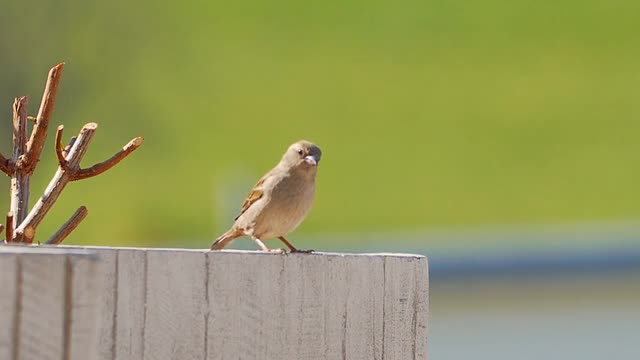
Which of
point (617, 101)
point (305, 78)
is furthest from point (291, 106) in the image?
point (617, 101)

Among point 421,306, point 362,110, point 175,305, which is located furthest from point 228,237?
point 362,110

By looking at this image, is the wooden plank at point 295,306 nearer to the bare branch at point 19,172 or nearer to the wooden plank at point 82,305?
the bare branch at point 19,172

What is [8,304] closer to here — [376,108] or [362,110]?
[362,110]

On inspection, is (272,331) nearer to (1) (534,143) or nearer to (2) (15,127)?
(2) (15,127)

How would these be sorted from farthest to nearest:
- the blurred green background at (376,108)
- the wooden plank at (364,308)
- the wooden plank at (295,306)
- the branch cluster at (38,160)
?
the blurred green background at (376,108)
the branch cluster at (38,160)
the wooden plank at (364,308)
the wooden plank at (295,306)

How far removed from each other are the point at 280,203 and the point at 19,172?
1.12 m

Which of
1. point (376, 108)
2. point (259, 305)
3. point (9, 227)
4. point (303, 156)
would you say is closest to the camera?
point (259, 305)

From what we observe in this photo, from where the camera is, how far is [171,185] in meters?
28.0

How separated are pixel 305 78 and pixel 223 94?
1.66 m

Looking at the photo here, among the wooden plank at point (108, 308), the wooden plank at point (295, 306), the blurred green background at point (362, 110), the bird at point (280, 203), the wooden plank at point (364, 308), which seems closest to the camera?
the wooden plank at point (108, 308)

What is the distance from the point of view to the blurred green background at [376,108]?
26000mm

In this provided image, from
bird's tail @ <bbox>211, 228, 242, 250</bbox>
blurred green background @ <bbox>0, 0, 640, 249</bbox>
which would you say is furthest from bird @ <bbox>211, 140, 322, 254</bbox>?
blurred green background @ <bbox>0, 0, 640, 249</bbox>

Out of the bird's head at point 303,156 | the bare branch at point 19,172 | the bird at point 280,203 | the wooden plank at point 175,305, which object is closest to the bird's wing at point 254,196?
the bird at point 280,203

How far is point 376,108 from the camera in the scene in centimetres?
2872
